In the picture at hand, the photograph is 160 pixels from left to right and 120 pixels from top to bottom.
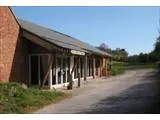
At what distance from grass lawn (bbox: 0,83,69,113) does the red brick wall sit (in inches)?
104

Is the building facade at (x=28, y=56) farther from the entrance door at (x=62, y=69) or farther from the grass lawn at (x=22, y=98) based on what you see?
the grass lawn at (x=22, y=98)

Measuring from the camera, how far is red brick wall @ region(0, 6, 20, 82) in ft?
66.6

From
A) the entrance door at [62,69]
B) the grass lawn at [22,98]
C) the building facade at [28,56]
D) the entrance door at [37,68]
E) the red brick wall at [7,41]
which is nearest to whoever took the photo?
the grass lawn at [22,98]

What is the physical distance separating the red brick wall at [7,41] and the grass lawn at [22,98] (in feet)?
8.66

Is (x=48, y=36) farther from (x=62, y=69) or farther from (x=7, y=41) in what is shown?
(x=7, y=41)

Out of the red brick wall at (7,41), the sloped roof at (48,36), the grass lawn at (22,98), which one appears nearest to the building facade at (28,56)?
the red brick wall at (7,41)

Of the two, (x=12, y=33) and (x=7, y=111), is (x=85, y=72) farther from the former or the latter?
(x=7, y=111)

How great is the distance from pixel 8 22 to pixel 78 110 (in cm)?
870

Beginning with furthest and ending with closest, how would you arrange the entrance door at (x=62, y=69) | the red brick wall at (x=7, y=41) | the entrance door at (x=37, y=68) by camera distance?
the entrance door at (x=62, y=69) < the entrance door at (x=37, y=68) < the red brick wall at (x=7, y=41)

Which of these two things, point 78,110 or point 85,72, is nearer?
point 78,110

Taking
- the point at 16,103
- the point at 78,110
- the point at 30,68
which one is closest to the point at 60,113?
the point at 78,110

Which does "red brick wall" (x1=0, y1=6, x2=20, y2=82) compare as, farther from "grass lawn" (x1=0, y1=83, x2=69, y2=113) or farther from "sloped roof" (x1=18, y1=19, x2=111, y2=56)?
"grass lawn" (x1=0, y1=83, x2=69, y2=113)

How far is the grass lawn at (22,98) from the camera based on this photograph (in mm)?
13992

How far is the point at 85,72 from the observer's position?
32031 millimetres
